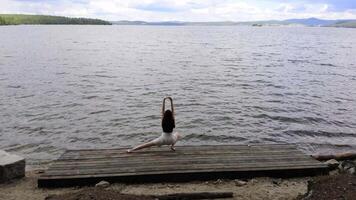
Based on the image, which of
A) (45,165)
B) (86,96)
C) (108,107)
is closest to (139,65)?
(86,96)

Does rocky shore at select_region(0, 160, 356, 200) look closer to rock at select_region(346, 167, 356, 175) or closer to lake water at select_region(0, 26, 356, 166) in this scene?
rock at select_region(346, 167, 356, 175)

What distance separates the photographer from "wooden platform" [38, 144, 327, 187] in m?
11.7

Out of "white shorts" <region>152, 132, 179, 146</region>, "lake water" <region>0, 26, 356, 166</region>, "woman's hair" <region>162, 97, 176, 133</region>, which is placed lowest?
"lake water" <region>0, 26, 356, 166</region>

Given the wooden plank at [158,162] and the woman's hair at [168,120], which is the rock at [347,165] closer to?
the wooden plank at [158,162]

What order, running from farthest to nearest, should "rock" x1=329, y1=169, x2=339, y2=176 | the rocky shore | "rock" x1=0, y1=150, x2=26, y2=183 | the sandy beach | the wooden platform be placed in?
"rock" x1=329, y1=169, x2=339, y2=176
"rock" x1=0, y1=150, x2=26, y2=183
the wooden platform
the sandy beach
the rocky shore

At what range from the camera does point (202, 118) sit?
24.0 meters

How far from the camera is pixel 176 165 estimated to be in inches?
487

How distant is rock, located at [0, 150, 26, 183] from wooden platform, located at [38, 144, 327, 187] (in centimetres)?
102

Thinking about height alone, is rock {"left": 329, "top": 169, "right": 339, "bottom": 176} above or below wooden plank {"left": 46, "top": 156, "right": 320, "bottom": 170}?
below

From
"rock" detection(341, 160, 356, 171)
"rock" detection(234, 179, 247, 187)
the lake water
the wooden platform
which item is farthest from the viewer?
the lake water

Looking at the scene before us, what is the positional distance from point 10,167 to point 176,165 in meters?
4.84

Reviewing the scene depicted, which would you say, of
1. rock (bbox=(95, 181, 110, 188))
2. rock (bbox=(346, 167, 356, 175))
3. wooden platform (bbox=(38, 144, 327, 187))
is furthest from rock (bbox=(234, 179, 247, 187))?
rock (bbox=(95, 181, 110, 188))

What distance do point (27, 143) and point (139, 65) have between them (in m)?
32.1

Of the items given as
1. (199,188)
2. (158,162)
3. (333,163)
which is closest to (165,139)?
(158,162)
